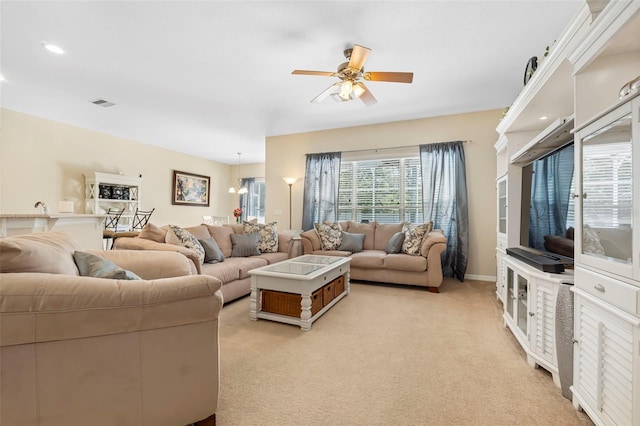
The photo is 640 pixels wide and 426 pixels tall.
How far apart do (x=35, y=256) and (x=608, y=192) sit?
256 cm

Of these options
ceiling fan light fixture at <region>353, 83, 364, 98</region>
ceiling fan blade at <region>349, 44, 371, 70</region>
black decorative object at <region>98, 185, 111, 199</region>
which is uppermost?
ceiling fan blade at <region>349, 44, 371, 70</region>

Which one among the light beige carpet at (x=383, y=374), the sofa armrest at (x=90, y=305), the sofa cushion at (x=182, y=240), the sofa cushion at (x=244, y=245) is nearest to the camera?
the sofa armrest at (x=90, y=305)

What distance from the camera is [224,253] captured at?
3.80 m

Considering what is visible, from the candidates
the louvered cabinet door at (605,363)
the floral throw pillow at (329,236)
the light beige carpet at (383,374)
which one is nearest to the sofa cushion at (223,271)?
the light beige carpet at (383,374)

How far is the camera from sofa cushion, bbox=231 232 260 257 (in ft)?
12.6

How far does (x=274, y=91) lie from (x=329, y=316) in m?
2.93

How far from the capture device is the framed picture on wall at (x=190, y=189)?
23.8 ft

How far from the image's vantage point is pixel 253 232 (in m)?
4.16

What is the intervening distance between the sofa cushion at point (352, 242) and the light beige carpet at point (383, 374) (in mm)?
1618

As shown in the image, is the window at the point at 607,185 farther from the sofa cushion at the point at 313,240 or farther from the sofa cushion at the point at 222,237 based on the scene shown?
the sofa cushion at the point at 222,237

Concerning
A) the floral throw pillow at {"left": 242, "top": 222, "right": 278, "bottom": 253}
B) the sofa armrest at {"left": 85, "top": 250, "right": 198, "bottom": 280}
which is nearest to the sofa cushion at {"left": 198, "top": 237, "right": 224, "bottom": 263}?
the floral throw pillow at {"left": 242, "top": 222, "right": 278, "bottom": 253}

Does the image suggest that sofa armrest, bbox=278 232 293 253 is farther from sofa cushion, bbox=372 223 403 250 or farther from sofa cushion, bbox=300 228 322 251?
sofa cushion, bbox=372 223 403 250

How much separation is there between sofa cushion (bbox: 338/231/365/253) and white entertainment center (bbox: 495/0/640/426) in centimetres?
261

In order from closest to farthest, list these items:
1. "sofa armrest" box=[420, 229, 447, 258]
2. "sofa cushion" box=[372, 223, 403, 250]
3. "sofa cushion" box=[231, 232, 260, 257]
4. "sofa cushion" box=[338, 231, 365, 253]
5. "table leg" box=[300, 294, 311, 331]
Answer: "table leg" box=[300, 294, 311, 331]
"sofa armrest" box=[420, 229, 447, 258]
"sofa cushion" box=[231, 232, 260, 257]
"sofa cushion" box=[338, 231, 365, 253]
"sofa cushion" box=[372, 223, 403, 250]
